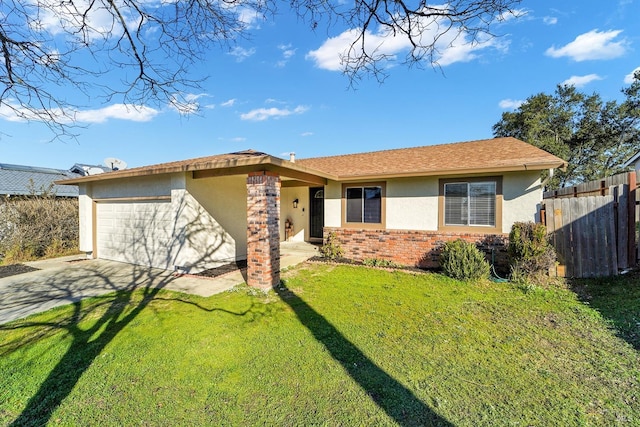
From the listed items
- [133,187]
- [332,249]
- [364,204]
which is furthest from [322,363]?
[133,187]

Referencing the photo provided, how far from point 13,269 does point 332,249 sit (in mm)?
9275

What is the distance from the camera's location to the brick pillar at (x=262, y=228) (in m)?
5.99

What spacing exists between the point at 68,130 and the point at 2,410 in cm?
329

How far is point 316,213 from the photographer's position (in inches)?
515

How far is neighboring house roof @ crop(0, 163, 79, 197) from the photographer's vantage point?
44.5 feet

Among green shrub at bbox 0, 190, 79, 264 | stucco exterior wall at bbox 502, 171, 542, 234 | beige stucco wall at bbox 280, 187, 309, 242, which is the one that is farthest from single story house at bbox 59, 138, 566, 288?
beige stucco wall at bbox 280, 187, 309, 242

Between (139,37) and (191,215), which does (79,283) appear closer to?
(191,215)

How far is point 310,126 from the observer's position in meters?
13.1

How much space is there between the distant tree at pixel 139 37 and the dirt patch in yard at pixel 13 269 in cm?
654

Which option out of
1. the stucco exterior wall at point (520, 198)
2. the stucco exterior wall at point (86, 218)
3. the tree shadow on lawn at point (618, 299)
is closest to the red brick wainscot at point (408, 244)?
the stucco exterior wall at point (520, 198)

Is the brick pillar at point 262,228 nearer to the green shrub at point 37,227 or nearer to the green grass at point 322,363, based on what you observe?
the green grass at point 322,363

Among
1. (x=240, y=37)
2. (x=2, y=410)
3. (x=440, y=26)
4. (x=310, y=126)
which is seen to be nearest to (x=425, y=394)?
(x=2, y=410)

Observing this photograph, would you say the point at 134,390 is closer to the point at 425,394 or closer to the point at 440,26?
the point at 425,394

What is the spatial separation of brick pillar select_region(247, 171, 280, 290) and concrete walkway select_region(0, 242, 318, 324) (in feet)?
2.75
